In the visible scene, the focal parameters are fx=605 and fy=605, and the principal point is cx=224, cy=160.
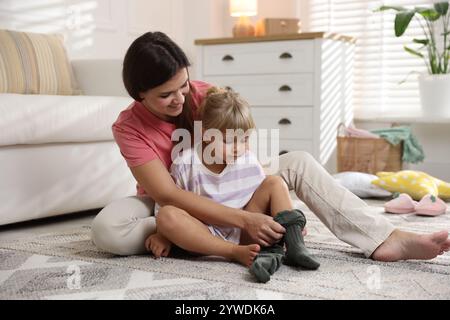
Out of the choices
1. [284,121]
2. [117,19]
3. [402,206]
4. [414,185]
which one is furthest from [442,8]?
[117,19]

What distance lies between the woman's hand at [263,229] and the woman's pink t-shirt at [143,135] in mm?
303

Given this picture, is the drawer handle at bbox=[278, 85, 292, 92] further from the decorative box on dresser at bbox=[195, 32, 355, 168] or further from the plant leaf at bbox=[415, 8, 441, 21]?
the plant leaf at bbox=[415, 8, 441, 21]

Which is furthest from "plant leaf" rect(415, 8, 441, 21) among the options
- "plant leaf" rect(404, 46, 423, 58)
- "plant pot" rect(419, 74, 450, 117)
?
"plant pot" rect(419, 74, 450, 117)

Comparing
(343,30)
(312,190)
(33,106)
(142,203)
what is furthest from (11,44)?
(343,30)

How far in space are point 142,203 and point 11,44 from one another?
1.28m

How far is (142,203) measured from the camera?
1648 mm

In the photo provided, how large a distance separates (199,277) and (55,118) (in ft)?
3.20

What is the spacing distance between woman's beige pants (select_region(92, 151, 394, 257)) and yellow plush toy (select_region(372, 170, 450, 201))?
1110 mm

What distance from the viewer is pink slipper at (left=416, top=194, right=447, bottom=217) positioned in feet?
7.30

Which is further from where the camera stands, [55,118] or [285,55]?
[285,55]

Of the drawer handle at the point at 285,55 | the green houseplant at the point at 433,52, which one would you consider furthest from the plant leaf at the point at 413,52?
the drawer handle at the point at 285,55

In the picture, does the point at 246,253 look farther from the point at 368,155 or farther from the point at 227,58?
the point at 227,58

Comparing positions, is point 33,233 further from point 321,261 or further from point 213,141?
point 321,261

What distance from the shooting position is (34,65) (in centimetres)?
261
